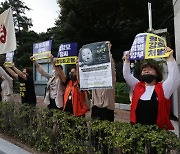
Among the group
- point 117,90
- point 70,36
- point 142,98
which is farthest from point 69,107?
point 70,36

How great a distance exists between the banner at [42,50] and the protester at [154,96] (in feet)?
8.00

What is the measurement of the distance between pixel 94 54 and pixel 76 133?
4.23 ft

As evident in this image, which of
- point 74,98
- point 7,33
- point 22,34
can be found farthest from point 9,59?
point 22,34

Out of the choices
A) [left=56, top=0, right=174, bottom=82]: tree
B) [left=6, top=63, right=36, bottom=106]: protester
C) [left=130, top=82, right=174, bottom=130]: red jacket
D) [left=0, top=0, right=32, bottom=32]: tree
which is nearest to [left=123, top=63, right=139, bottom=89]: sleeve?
[left=130, top=82, right=174, bottom=130]: red jacket

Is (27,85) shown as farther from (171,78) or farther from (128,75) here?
(171,78)

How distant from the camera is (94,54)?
167 inches

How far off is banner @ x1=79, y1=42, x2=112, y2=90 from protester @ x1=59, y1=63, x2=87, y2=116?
581 mm

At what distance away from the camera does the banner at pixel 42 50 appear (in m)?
5.52

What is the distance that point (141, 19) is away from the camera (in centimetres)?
2144

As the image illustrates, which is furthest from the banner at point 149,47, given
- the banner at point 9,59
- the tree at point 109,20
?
the tree at point 109,20

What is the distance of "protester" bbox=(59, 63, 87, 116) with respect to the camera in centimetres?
498

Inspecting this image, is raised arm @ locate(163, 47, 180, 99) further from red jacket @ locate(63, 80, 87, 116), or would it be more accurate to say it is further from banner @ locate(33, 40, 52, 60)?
banner @ locate(33, 40, 52, 60)

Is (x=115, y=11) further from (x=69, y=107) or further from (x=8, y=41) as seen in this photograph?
(x=69, y=107)

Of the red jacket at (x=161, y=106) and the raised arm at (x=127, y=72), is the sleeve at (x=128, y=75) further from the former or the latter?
the red jacket at (x=161, y=106)
